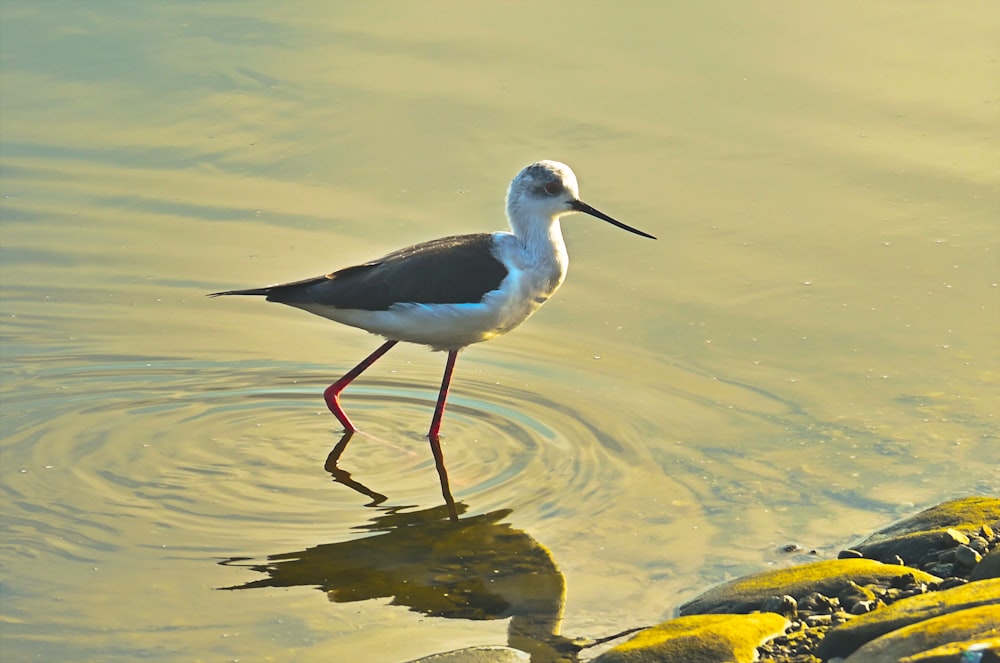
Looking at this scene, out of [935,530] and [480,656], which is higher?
[935,530]

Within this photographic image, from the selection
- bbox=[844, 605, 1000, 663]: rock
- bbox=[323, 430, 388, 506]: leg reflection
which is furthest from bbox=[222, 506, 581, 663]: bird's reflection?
bbox=[844, 605, 1000, 663]: rock

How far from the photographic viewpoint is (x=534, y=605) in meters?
6.46

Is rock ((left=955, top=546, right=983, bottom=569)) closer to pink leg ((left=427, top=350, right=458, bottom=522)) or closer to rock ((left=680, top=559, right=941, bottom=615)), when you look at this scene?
rock ((left=680, top=559, right=941, bottom=615))

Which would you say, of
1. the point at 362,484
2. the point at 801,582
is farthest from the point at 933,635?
the point at 362,484

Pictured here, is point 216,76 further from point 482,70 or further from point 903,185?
point 903,185

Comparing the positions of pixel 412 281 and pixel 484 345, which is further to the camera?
pixel 484 345

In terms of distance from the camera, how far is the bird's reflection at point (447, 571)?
251 inches

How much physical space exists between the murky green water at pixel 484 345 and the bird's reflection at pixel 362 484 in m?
0.06

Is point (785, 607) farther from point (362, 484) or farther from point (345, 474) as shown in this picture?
point (345, 474)

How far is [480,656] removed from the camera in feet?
19.0

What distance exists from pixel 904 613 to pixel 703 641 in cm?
72

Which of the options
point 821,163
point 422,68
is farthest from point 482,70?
point 821,163

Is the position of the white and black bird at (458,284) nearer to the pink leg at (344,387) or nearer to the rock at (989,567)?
the pink leg at (344,387)

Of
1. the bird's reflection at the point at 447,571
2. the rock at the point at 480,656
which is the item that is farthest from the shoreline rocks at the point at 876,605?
the bird's reflection at the point at 447,571
